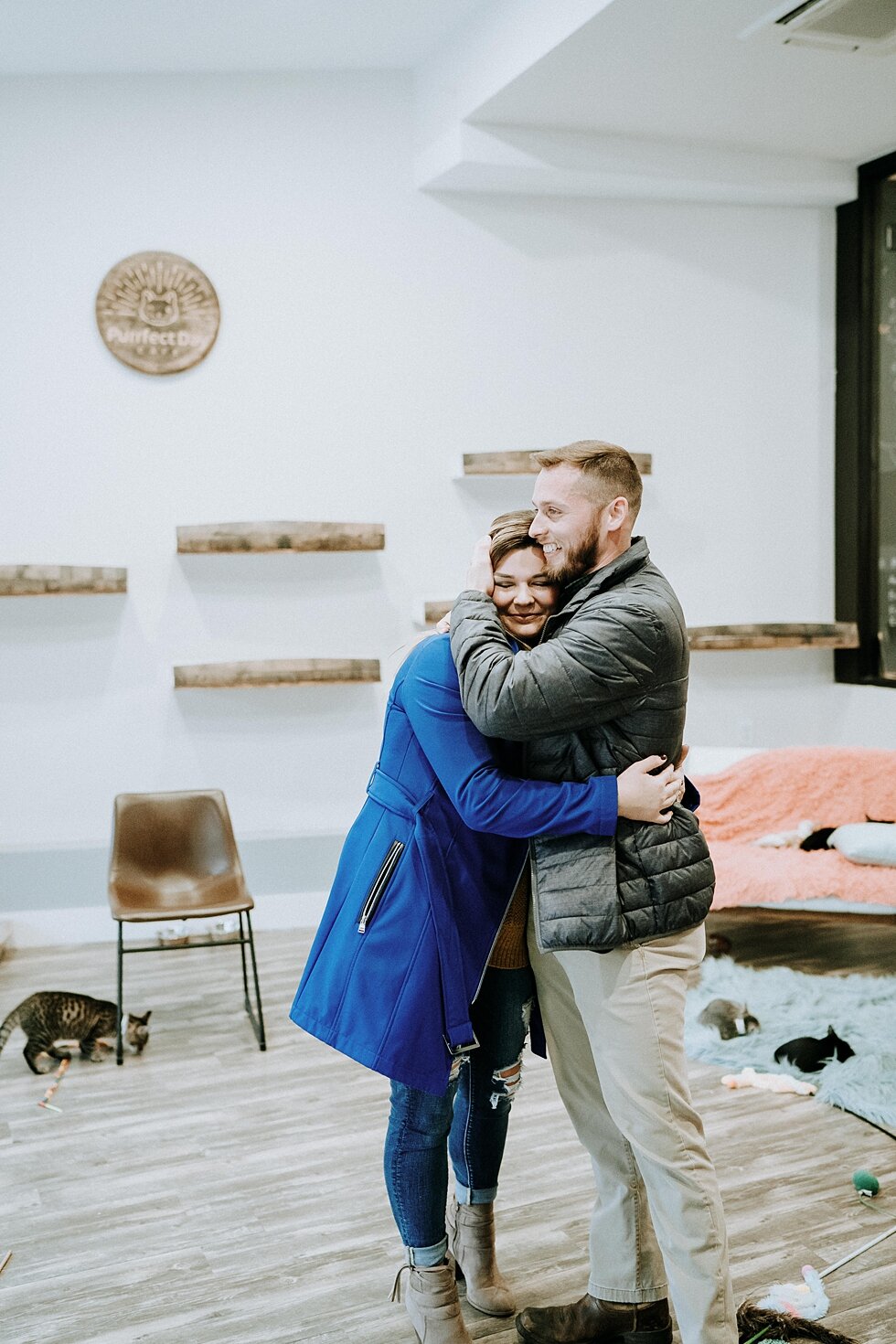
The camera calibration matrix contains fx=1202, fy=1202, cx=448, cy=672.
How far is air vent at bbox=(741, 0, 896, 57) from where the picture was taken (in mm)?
3529

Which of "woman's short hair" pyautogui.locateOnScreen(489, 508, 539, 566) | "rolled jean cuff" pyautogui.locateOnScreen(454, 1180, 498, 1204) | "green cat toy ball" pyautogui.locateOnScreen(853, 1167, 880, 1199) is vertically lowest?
"green cat toy ball" pyautogui.locateOnScreen(853, 1167, 880, 1199)

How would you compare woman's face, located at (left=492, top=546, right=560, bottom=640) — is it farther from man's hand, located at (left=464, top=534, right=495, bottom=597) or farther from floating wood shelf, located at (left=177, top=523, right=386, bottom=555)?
floating wood shelf, located at (left=177, top=523, right=386, bottom=555)

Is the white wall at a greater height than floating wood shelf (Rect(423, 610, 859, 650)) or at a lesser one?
greater

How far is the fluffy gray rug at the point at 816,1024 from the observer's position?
125 inches

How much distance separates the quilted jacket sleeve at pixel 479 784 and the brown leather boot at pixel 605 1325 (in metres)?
0.92

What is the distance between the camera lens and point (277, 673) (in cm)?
468

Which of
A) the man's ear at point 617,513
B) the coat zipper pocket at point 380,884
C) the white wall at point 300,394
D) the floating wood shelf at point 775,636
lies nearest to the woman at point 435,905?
the coat zipper pocket at point 380,884

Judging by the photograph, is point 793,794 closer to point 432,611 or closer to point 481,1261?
point 432,611

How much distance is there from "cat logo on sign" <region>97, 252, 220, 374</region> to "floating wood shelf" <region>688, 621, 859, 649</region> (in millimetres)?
2344

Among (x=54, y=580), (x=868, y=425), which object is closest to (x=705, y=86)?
(x=868, y=425)

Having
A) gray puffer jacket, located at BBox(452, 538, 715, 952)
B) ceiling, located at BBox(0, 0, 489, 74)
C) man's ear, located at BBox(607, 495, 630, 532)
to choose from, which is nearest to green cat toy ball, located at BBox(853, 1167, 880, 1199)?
gray puffer jacket, located at BBox(452, 538, 715, 952)

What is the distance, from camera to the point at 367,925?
1970 millimetres

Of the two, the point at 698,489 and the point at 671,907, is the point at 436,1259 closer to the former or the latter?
the point at 671,907

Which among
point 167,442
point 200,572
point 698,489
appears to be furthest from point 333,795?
point 698,489
